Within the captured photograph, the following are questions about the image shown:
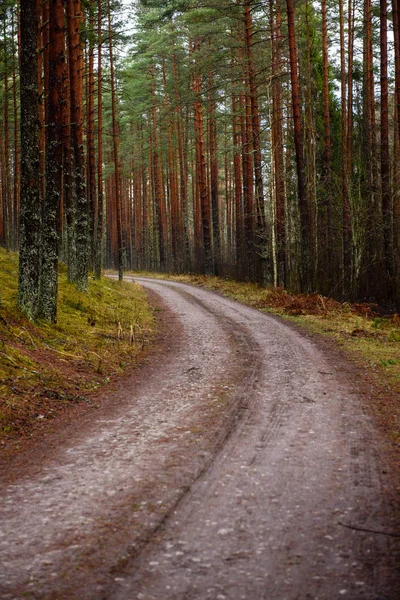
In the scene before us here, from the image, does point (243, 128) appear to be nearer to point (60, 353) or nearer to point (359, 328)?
point (359, 328)

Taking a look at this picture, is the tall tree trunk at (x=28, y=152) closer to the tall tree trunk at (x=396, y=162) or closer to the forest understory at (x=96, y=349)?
the forest understory at (x=96, y=349)

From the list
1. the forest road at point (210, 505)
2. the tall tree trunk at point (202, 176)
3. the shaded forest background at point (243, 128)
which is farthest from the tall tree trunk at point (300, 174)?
the forest road at point (210, 505)

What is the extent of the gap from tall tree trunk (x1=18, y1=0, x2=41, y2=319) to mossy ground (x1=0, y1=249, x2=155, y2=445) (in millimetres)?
945

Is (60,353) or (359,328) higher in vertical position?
(60,353)

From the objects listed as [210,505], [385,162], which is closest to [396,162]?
[385,162]

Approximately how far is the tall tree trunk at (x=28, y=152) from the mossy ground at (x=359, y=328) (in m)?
6.88

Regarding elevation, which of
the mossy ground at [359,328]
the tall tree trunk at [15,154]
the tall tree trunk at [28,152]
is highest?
the tall tree trunk at [15,154]

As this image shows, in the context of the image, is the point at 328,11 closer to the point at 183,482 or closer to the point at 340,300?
the point at 340,300

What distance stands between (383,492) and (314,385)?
362 cm

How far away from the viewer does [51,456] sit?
507 centimetres

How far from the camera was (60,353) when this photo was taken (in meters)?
9.04

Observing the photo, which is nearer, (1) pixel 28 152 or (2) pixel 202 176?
(1) pixel 28 152

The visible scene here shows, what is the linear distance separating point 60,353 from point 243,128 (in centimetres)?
2278

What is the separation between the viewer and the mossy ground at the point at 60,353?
21.6 ft
